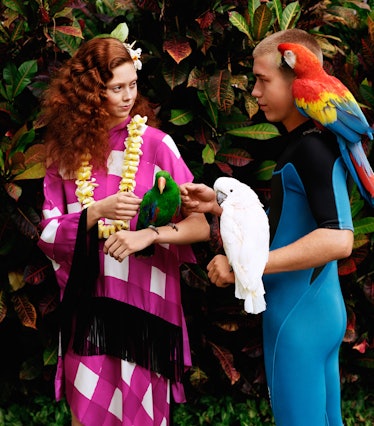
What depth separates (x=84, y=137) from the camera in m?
2.83

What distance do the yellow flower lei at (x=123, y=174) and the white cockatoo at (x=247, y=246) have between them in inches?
24.4

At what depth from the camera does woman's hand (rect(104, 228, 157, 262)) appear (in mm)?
2520

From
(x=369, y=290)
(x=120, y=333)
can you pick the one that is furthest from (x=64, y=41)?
(x=369, y=290)

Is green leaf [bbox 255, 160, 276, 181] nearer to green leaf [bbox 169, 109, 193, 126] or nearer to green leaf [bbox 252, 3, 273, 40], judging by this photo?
green leaf [bbox 169, 109, 193, 126]

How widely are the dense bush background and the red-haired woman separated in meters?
0.66

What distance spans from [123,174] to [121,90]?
0.35 metres

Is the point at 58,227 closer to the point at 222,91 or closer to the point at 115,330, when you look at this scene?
the point at 115,330

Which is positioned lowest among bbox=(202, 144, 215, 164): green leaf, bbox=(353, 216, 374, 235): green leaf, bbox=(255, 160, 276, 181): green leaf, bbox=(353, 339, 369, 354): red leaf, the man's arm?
bbox=(353, 339, 369, 354): red leaf

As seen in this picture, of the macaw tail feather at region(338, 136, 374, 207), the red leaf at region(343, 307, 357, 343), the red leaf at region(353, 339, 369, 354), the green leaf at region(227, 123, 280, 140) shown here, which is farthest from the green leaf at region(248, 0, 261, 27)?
the red leaf at region(353, 339, 369, 354)

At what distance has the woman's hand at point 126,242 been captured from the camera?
2.52 meters

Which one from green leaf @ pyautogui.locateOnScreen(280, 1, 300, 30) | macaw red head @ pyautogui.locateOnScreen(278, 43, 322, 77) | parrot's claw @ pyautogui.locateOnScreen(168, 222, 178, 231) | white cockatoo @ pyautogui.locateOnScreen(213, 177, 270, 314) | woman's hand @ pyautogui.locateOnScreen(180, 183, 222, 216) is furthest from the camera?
green leaf @ pyautogui.locateOnScreen(280, 1, 300, 30)

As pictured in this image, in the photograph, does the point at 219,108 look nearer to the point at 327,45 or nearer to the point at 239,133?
the point at 239,133

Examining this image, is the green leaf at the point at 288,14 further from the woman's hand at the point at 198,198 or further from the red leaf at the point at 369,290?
the red leaf at the point at 369,290

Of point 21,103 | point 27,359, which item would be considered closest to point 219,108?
point 21,103
